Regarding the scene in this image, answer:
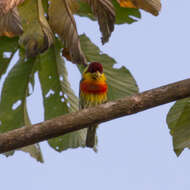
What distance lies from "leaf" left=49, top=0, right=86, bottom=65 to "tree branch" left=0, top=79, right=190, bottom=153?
0.40m

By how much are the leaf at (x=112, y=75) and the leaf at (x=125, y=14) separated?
0.36 m

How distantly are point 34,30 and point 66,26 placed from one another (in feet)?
1.25

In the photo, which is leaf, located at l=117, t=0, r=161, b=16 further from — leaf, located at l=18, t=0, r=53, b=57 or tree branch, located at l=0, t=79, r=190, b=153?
leaf, located at l=18, t=0, r=53, b=57

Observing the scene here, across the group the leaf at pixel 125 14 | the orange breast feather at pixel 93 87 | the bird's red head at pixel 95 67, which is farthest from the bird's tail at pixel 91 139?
the leaf at pixel 125 14

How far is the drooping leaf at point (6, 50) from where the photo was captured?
4148 mm

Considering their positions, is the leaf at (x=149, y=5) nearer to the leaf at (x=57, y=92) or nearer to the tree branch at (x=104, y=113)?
the tree branch at (x=104, y=113)

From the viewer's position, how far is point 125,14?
14.0 feet

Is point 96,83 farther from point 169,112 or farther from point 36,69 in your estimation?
point 169,112

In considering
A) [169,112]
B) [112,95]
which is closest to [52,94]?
[112,95]

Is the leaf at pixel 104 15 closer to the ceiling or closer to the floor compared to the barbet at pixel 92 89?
closer to the ceiling

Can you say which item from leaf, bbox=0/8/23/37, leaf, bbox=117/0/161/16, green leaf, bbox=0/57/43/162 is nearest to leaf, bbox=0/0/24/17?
leaf, bbox=0/8/23/37

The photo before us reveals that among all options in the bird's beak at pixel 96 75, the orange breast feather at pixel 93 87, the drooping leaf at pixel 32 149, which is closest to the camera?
the drooping leaf at pixel 32 149

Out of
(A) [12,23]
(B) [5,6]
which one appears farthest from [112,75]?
(B) [5,6]

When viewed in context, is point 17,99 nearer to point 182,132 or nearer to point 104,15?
point 104,15
